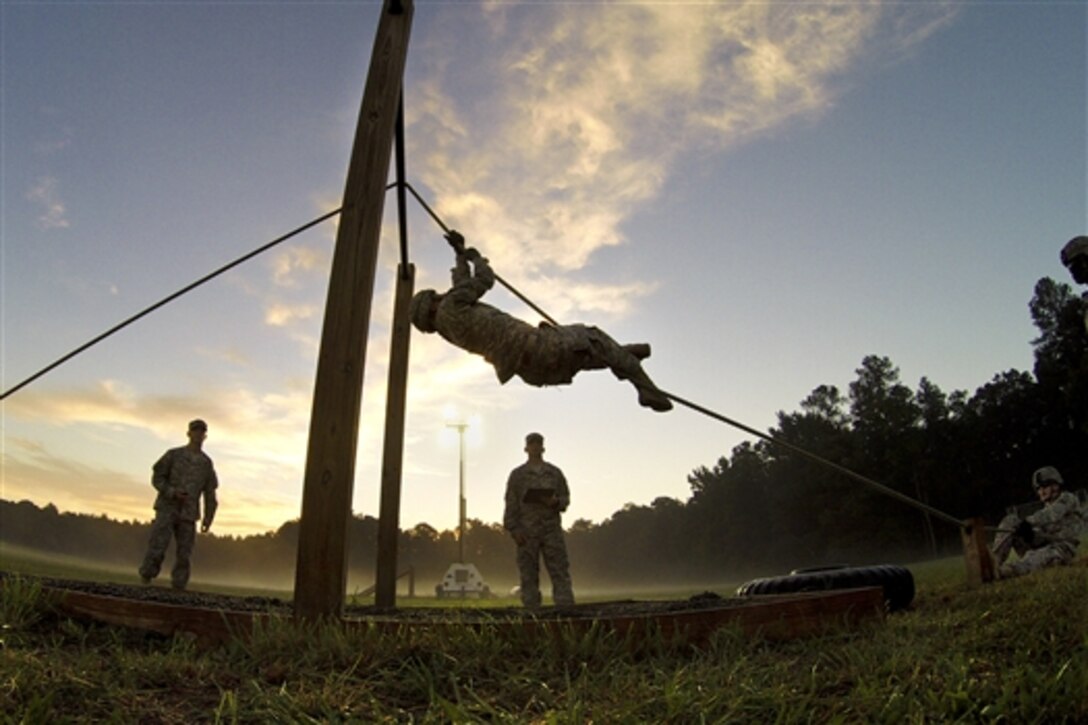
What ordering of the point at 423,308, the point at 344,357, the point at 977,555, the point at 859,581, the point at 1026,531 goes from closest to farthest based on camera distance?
the point at 344,357, the point at 423,308, the point at 859,581, the point at 977,555, the point at 1026,531

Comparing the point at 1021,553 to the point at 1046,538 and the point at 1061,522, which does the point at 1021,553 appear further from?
the point at 1061,522

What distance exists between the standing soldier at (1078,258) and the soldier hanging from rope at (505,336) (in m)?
2.65

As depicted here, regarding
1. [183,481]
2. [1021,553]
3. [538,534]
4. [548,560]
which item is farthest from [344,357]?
[1021,553]

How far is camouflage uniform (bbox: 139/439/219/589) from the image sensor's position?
966 centimetres

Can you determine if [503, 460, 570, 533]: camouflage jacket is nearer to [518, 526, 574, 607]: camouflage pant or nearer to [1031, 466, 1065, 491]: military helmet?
[518, 526, 574, 607]: camouflage pant

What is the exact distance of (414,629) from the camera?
150 inches

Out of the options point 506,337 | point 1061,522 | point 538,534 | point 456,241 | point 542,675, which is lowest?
point 542,675

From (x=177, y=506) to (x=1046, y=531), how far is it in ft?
34.2

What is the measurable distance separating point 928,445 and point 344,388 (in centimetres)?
5147

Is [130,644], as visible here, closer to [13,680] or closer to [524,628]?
[13,680]

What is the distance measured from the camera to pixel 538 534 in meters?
9.45

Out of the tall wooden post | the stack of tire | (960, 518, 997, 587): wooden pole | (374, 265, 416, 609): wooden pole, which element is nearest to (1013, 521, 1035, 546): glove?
(960, 518, 997, 587): wooden pole

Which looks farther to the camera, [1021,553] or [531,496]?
[531,496]

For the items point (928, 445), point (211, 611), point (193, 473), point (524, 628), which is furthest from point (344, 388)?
point (928, 445)
